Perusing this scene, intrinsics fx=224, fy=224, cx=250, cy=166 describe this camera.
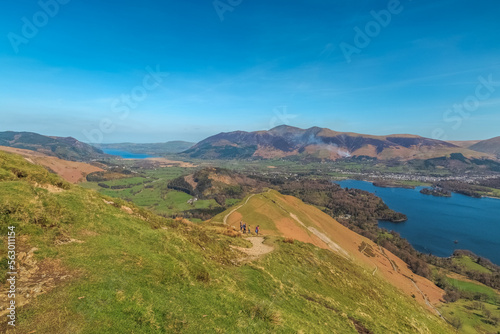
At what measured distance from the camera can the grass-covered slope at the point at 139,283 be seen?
940cm

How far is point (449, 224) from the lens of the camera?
125 metres

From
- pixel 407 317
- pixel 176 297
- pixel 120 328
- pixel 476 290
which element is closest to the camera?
pixel 120 328

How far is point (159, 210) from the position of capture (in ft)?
409

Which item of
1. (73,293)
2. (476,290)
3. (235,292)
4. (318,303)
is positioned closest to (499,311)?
(476,290)

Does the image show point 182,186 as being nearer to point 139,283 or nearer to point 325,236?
point 325,236

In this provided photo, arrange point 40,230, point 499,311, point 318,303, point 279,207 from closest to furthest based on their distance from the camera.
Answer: point 40,230 → point 318,303 → point 499,311 → point 279,207

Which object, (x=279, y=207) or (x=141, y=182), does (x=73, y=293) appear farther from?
(x=141, y=182)

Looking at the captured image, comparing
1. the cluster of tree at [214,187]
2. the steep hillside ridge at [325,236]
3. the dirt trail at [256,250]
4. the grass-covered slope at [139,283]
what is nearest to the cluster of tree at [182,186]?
the cluster of tree at [214,187]

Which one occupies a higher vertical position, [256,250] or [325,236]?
[256,250]

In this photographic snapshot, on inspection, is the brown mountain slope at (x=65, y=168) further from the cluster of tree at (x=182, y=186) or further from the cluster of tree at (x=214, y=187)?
the cluster of tree at (x=214, y=187)

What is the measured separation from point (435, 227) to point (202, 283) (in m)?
150

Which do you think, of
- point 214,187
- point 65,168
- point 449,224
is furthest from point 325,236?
point 65,168

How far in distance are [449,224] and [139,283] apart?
164386 mm

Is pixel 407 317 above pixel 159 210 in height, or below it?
above
